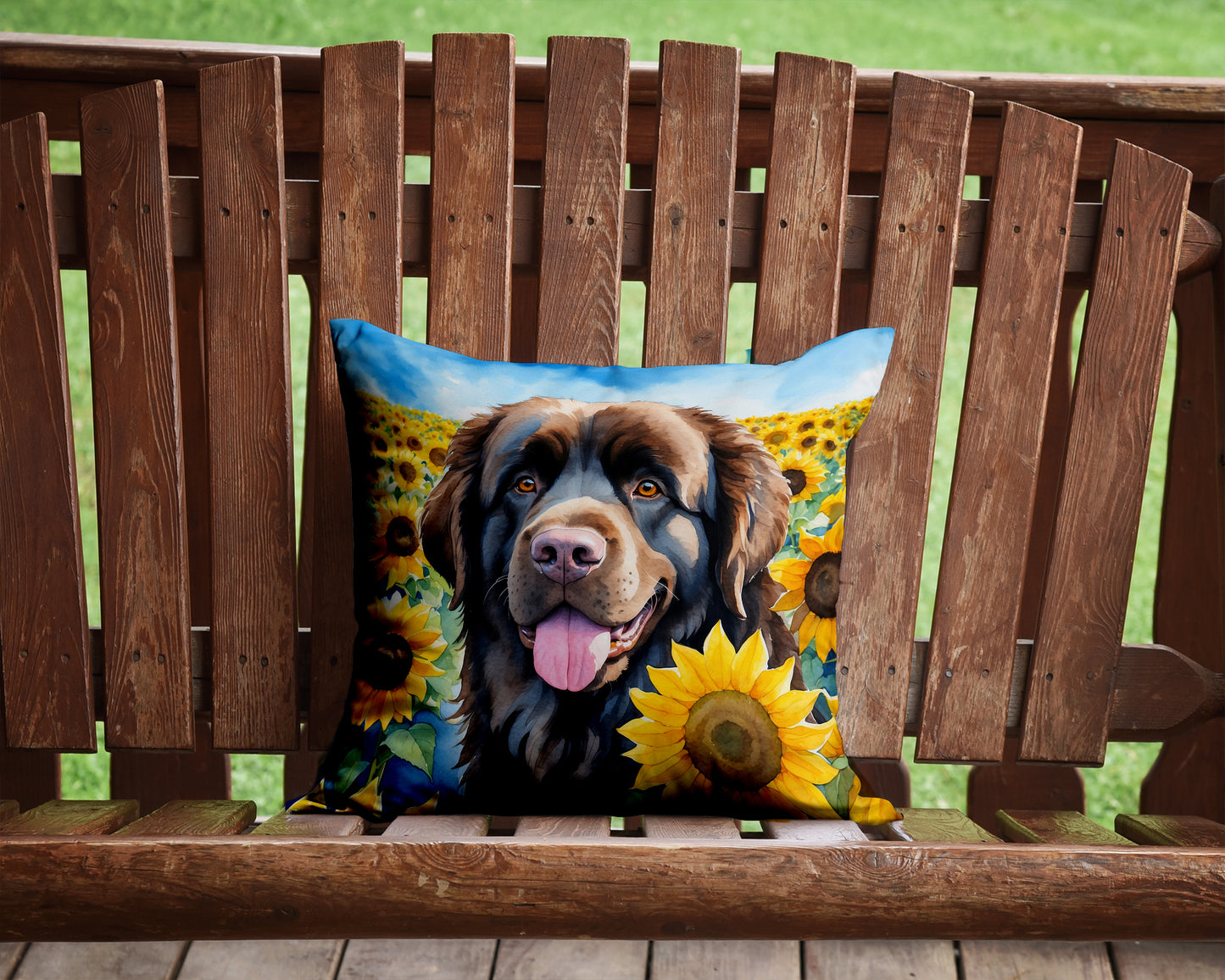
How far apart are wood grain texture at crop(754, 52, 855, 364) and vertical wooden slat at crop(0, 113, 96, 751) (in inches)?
31.5

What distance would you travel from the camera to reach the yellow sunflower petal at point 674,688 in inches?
35.4

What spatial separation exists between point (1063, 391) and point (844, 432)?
21.9 inches

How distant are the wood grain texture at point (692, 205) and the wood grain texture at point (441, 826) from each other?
52 centimetres

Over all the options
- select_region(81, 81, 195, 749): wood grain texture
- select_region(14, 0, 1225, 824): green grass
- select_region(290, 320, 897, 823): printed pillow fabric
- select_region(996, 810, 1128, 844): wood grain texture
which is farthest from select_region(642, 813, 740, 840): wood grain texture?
select_region(14, 0, 1225, 824): green grass

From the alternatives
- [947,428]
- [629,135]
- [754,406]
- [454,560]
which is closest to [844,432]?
[754,406]

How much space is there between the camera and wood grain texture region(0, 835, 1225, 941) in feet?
2.52

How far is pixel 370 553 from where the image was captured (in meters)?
0.98

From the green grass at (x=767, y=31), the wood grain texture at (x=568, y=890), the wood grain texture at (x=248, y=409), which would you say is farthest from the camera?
the green grass at (x=767, y=31)

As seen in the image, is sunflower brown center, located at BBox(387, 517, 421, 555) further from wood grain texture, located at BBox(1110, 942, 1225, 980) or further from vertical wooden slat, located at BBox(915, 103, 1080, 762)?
wood grain texture, located at BBox(1110, 942, 1225, 980)

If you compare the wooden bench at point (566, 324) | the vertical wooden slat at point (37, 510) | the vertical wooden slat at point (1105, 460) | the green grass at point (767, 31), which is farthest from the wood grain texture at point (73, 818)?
the green grass at point (767, 31)

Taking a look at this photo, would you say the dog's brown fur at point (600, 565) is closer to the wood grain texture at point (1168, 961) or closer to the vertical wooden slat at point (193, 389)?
the wood grain texture at point (1168, 961)

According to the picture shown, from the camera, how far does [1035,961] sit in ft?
2.72

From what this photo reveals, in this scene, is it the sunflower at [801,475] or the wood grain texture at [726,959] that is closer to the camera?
the wood grain texture at [726,959]

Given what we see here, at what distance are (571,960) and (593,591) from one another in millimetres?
304
